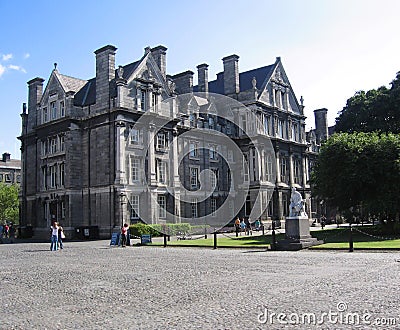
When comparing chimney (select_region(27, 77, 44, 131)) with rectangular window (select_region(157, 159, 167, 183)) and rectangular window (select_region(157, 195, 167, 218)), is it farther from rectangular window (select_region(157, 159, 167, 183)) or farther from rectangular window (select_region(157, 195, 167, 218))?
rectangular window (select_region(157, 195, 167, 218))

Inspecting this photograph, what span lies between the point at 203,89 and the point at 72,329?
54529mm

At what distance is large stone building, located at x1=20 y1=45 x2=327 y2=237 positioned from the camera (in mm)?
44250

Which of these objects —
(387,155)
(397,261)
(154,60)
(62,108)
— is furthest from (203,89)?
(397,261)

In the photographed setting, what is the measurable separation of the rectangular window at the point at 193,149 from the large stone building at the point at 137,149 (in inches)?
4.6

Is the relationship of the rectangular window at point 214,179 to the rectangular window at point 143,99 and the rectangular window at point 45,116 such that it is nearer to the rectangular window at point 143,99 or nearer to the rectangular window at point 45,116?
the rectangular window at point 143,99

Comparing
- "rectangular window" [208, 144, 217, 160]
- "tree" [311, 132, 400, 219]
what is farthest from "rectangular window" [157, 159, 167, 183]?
"tree" [311, 132, 400, 219]

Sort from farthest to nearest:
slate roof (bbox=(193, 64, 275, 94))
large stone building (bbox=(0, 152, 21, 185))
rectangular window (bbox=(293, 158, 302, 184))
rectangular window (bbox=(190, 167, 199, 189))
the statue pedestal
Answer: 1. large stone building (bbox=(0, 152, 21, 185))
2. rectangular window (bbox=(293, 158, 302, 184))
3. slate roof (bbox=(193, 64, 275, 94))
4. rectangular window (bbox=(190, 167, 199, 189))
5. the statue pedestal

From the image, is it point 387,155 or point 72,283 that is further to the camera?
point 387,155

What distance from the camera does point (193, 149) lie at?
2116 inches

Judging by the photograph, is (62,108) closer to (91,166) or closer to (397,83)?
(91,166)

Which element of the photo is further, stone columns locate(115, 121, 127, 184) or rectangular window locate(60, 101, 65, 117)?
rectangular window locate(60, 101, 65, 117)

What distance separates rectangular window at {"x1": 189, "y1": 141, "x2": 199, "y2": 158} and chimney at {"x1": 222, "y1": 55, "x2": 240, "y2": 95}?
→ 1053 centimetres

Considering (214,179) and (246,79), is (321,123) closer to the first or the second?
(246,79)

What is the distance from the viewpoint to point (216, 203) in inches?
2211
